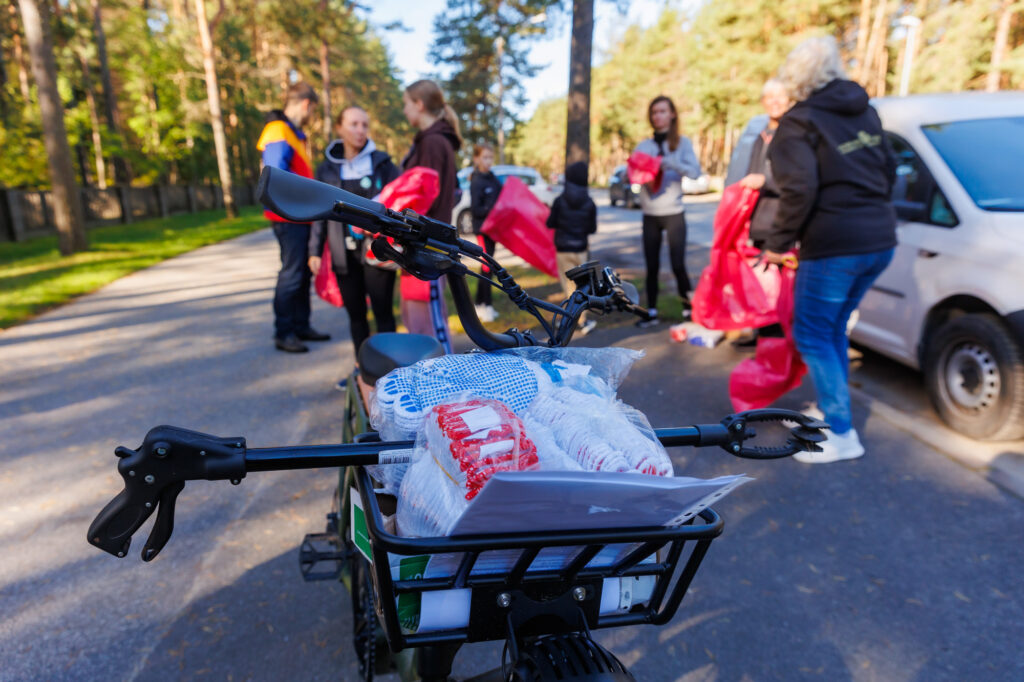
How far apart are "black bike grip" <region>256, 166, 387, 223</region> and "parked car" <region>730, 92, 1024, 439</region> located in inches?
156

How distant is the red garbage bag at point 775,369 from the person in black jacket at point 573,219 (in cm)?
286

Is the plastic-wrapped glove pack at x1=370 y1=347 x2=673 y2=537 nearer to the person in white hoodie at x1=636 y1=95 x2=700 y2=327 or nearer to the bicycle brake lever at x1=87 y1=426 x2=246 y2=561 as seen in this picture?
the bicycle brake lever at x1=87 y1=426 x2=246 y2=561

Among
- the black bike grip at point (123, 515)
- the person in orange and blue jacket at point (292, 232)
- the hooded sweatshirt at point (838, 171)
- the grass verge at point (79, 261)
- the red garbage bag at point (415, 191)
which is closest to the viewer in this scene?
the black bike grip at point (123, 515)

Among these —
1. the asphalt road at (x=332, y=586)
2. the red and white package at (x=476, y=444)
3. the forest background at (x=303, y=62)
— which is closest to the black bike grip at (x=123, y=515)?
the red and white package at (x=476, y=444)

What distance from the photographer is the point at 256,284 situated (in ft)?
32.9

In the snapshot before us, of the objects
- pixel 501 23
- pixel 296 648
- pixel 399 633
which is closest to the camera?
pixel 399 633

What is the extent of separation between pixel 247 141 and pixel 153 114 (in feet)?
37.9

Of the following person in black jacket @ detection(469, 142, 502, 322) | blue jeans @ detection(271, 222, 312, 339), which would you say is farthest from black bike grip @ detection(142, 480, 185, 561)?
person in black jacket @ detection(469, 142, 502, 322)

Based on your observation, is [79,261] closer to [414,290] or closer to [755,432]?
[414,290]

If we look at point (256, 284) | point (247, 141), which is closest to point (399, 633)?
point (256, 284)

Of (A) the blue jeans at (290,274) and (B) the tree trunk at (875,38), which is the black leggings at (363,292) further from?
(B) the tree trunk at (875,38)

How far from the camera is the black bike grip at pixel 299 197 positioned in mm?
1255

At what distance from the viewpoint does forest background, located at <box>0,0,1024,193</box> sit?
28.8m

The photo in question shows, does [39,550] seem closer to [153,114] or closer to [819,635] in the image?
[819,635]
